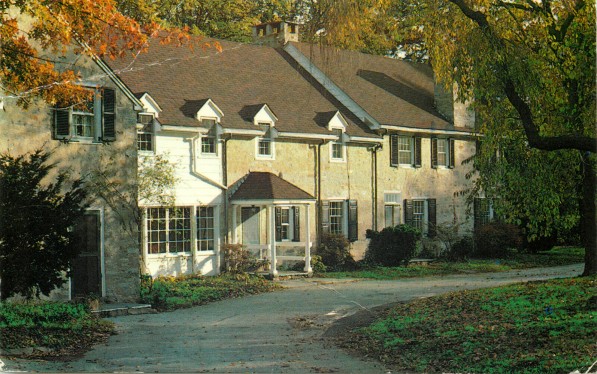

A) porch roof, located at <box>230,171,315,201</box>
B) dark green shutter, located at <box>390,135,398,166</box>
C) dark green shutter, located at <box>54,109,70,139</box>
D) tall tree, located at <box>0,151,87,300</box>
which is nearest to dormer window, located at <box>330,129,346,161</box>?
dark green shutter, located at <box>390,135,398,166</box>

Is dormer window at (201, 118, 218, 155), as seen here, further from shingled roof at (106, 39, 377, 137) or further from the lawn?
the lawn

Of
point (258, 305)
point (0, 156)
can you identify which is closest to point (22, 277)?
point (0, 156)

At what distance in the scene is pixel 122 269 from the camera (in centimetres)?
1978

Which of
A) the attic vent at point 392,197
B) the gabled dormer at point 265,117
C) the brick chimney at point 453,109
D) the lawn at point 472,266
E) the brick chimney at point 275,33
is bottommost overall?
the lawn at point 472,266

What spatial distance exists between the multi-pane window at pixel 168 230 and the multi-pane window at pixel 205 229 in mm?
491

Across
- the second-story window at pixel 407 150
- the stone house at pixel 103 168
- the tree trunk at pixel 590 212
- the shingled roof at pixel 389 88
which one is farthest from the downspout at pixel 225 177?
the tree trunk at pixel 590 212

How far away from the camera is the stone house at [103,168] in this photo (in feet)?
62.0

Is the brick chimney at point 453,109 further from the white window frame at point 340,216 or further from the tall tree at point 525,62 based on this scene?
the tall tree at point 525,62

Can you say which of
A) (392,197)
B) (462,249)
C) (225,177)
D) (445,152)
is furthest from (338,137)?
(462,249)

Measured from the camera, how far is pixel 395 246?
102ft

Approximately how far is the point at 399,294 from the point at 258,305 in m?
4.13

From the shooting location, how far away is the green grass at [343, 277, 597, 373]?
431 inches

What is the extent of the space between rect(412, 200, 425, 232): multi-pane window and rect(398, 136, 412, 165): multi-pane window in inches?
69.9

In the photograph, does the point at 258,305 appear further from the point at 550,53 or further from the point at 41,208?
the point at 550,53
